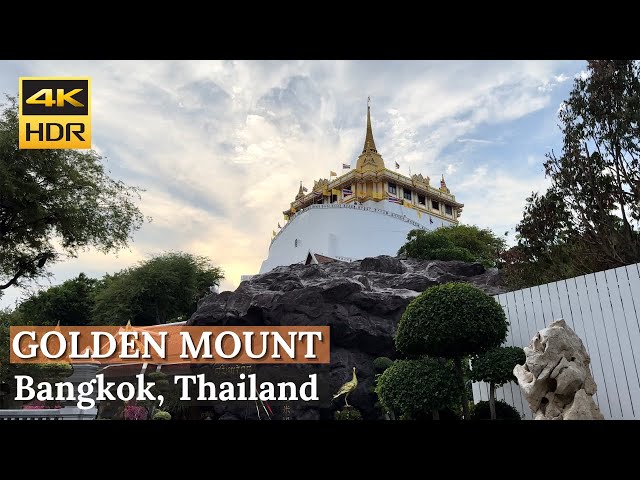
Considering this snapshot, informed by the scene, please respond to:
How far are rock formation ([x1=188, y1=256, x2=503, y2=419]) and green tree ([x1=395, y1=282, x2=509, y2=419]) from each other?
4.94 m

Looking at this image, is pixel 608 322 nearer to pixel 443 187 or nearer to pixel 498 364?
pixel 498 364

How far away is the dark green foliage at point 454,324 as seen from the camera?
617 cm

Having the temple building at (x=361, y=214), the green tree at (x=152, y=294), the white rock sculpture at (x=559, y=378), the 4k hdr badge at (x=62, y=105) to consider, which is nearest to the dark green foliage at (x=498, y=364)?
the white rock sculpture at (x=559, y=378)

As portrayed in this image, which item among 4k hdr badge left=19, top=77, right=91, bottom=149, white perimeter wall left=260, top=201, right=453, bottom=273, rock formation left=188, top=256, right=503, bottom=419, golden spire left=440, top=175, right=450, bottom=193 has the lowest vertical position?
rock formation left=188, top=256, right=503, bottom=419

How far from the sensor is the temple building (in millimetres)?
26062

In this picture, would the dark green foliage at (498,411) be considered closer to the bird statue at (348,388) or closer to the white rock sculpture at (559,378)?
the white rock sculpture at (559,378)

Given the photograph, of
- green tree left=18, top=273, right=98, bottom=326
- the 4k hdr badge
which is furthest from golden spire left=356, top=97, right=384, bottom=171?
the 4k hdr badge

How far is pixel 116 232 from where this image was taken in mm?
11344

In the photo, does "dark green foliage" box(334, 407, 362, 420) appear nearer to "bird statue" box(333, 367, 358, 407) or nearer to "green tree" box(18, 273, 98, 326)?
"bird statue" box(333, 367, 358, 407)

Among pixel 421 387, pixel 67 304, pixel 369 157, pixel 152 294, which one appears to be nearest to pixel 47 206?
pixel 421 387

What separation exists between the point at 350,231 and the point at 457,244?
610cm
